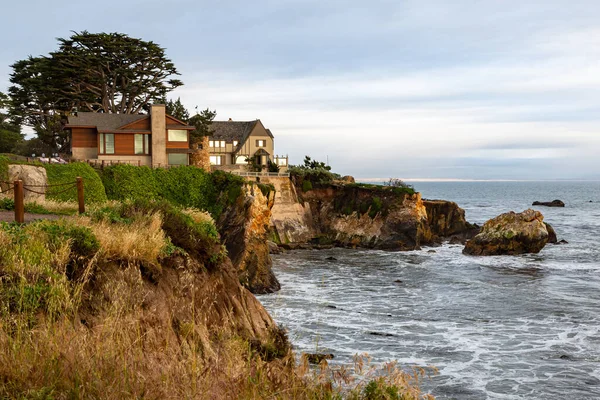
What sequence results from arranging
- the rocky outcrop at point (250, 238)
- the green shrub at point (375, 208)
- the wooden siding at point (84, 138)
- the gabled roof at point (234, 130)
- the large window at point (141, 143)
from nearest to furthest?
the rocky outcrop at point (250, 238) < the wooden siding at point (84, 138) < the large window at point (141, 143) < the green shrub at point (375, 208) < the gabled roof at point (234, 130)

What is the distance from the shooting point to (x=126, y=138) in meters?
55.4

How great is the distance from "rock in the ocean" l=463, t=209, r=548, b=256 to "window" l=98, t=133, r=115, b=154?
35.9 meters

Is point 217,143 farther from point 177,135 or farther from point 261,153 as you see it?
point 177,135

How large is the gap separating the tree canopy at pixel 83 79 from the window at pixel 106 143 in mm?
9294

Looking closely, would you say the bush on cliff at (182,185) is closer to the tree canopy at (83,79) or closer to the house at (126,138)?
the house at (126,138)

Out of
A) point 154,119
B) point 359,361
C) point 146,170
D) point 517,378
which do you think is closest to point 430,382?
point 517,378

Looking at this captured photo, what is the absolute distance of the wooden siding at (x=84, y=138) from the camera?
180ft

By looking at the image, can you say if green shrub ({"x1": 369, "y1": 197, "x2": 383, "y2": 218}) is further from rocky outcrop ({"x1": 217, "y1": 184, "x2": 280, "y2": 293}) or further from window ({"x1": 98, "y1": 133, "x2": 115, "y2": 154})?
window ({"x1": 98, "y1": 133, "x2": 115, "y2": 154})

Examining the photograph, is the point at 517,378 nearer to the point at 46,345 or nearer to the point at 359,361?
the point at 359,361

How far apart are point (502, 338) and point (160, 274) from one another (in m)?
16.6

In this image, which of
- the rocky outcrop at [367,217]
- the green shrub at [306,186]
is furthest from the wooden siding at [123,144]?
the rocky outcrop at [367,217]

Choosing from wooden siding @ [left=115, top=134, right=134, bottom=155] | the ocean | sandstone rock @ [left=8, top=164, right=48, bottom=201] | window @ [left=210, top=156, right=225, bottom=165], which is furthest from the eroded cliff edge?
sandstone rock @ [left=8, top=164, right=48, bottom=201]

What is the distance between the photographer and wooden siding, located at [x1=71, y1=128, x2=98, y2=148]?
54.8m

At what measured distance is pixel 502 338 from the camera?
→ 2312 cm
